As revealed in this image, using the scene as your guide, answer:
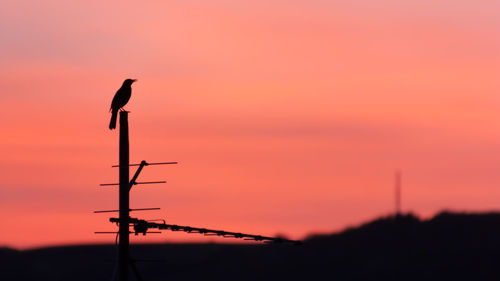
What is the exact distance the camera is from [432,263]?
578 feet

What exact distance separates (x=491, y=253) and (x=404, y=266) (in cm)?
1466

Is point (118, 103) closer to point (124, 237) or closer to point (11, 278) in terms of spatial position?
point (124, 237)

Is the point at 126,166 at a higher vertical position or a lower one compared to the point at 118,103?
lower

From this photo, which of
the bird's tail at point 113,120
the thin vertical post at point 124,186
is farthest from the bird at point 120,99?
the thin vertical post at point 124,186

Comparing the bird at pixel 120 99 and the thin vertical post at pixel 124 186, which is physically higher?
the bird at pixel 120 99

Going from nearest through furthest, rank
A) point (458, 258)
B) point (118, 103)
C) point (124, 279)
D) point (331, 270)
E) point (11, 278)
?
point (124, 279)
point (118, 103)
point (11, 278)
point (458, 258)
point (331, 270)

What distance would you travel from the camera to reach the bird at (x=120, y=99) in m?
34.7

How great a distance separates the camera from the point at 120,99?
3572cm

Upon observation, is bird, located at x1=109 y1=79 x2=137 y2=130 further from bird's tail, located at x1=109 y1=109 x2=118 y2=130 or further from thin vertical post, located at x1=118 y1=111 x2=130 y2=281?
thin vertical post, located at x1=118 y1=111 x2=130 y2=281

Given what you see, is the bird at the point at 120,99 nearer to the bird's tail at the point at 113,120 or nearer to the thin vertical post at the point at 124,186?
the bird's tail at the point at 113,120

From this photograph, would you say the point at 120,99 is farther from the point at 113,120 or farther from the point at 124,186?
the point at 124,186

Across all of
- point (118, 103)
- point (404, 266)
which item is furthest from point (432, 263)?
point (118, 103)

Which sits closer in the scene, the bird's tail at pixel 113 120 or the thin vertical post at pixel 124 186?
the thin vertical post at pixel 124 186

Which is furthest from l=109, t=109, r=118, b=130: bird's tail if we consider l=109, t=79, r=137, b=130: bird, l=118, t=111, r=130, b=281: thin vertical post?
l=118, t=111, r=130, b=281: thin vertical post
